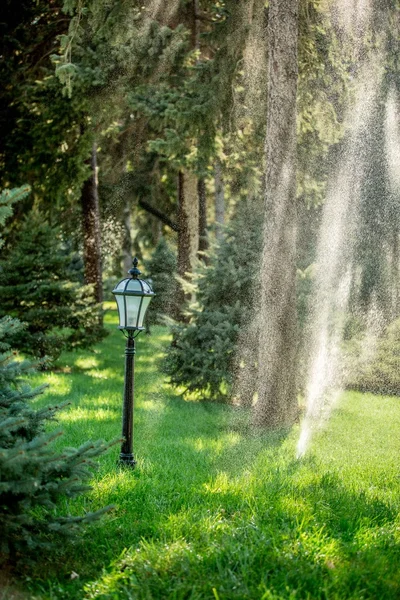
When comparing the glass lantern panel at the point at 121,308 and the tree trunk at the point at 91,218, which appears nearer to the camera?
the glass lantern panel at the point at 121,308

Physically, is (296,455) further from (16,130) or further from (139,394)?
(16,130)

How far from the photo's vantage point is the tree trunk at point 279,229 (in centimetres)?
788

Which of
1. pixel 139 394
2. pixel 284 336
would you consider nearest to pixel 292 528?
pixel 284 336

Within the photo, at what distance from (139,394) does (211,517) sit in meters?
6.54

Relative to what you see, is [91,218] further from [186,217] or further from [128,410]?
[128,410]

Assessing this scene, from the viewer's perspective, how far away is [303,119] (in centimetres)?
996

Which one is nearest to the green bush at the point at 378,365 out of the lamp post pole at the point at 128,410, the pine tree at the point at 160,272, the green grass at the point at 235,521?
the green grass at the point at 235,521

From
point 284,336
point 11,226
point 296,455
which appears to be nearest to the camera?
point 296,455

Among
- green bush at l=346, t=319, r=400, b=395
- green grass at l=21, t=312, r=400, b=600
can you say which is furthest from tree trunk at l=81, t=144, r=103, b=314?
green grass at l=21, t=312, r=400, b=600

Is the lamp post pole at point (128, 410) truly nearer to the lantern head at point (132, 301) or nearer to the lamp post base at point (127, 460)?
the lamp post base at point (127, 460)

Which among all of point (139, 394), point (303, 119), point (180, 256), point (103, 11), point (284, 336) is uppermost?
point (103, 11)

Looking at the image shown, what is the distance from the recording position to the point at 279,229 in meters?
8.02

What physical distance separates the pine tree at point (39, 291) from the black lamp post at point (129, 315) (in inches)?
257

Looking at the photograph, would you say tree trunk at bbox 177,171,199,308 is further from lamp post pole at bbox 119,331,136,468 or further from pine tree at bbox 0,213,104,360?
Result: lamp post pole at bbox 119,331,136,468
